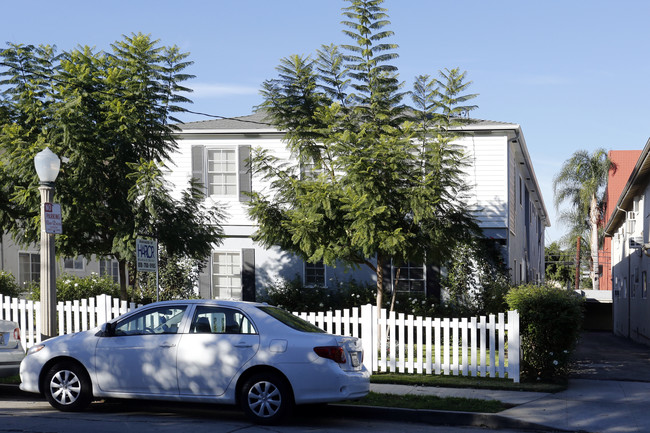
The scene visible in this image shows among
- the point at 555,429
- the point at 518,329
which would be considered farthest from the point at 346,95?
the point at 555,429

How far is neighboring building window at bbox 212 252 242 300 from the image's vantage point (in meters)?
23.3

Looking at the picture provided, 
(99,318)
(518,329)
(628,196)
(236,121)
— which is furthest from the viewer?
(628,196)

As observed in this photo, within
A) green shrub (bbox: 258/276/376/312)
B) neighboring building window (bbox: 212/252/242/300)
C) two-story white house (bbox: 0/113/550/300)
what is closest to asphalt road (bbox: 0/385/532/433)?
green shrub (bbox: 258/276/376/312)

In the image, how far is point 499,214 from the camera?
22.1 meters

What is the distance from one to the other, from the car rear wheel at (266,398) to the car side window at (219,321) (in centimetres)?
67

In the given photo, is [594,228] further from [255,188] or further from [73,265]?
[73,265]

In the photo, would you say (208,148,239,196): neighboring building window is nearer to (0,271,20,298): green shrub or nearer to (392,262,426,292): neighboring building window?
(392,262,426,292): neighboring building window

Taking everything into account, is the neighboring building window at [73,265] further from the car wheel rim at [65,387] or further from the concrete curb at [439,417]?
the concrete curb at [439,417]

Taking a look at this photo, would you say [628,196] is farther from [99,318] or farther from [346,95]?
[99,318]

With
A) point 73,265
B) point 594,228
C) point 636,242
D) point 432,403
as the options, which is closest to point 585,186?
point 594,228

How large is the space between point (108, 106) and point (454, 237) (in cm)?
807

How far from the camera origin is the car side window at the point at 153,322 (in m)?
9.71

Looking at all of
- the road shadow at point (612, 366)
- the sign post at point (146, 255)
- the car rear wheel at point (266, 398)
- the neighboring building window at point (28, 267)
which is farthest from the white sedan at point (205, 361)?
the neighboring building window at point (28, 267)

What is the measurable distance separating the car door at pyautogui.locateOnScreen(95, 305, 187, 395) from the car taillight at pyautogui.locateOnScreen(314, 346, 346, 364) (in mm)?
1881
